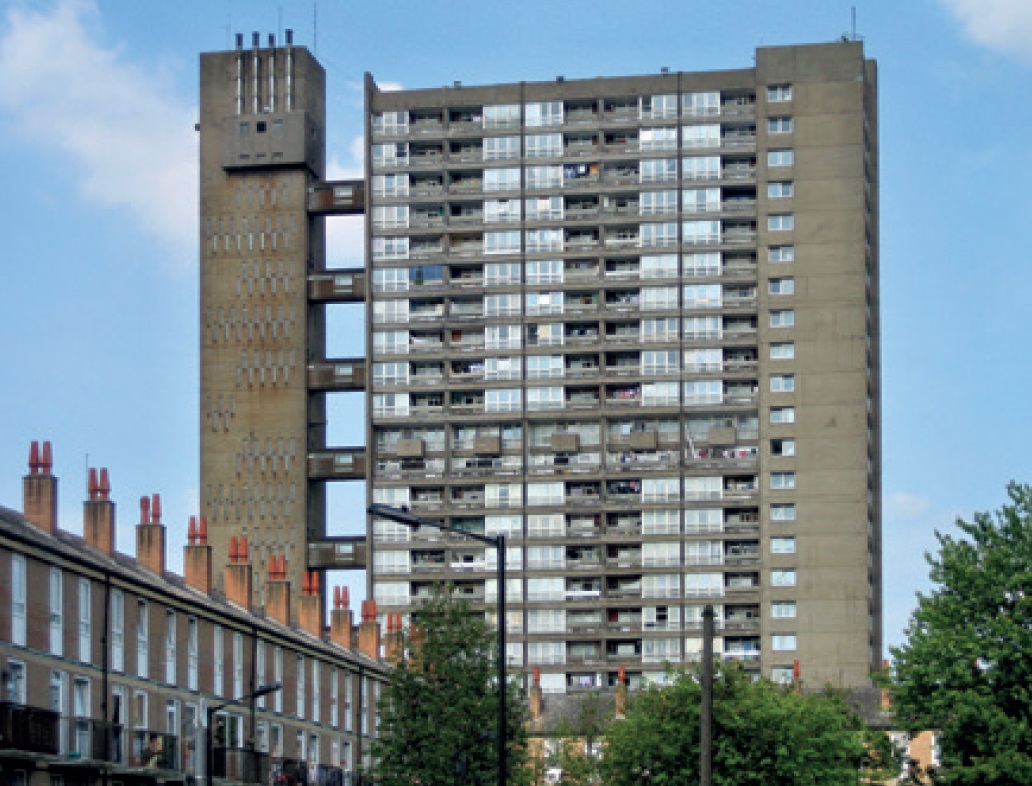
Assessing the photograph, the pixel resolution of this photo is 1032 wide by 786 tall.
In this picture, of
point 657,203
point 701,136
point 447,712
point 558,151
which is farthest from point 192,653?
point 701,136

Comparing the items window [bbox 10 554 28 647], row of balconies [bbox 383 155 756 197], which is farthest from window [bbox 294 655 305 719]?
row of balconies [bbox 383 155 756 197]

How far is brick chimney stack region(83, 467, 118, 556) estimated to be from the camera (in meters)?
87.2

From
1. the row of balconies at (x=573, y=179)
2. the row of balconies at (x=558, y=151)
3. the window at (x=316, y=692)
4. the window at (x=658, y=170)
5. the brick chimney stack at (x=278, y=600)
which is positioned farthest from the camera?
the window at (x=658, y=170)

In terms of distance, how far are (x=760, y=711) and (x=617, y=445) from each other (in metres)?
89.1

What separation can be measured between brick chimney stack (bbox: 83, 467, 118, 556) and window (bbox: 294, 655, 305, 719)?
21.7m

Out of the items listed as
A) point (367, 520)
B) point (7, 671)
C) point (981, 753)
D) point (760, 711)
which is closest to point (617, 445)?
point (367, 520)

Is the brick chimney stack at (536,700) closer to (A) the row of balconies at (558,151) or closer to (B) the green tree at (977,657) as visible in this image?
(A) the row of balconies at (558,151)

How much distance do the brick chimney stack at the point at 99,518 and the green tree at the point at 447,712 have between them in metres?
14.9

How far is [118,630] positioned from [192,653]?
28.0ft

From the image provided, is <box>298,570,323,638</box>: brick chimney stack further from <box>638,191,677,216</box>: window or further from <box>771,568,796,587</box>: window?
<box>638,191,677,216</box>: window

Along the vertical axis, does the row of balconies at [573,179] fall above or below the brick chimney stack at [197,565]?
above

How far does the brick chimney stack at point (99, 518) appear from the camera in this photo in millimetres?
87188

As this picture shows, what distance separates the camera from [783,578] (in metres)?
179

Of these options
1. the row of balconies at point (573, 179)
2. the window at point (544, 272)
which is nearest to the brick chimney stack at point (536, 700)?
the window at point (544, 272)
